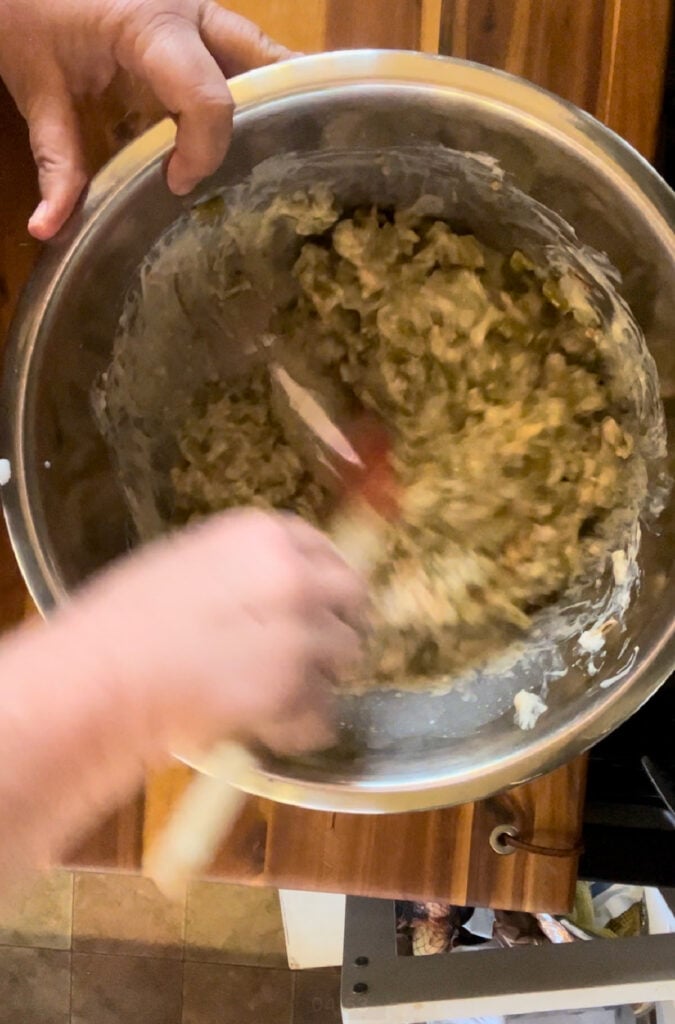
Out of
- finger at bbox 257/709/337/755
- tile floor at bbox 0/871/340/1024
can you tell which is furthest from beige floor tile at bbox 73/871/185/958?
finger at bbox 257/709/337/755

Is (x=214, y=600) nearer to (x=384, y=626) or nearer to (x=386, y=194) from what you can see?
(x=384, y=626)

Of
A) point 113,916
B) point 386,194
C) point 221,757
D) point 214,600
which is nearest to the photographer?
point 214,600

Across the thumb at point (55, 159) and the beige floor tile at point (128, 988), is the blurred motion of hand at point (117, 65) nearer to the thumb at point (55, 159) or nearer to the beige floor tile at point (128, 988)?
the thumb at point (55, 159)

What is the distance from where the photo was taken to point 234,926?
1.65 metres

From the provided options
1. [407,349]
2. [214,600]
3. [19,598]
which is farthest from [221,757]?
[407,349]

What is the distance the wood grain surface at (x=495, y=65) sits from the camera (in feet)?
2.52

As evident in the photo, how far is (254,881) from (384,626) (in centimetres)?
27

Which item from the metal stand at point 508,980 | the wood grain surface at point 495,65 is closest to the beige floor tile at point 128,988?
the metal stand at point 508,980

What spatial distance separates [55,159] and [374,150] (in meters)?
0.25

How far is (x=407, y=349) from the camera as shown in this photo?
2.71 ft

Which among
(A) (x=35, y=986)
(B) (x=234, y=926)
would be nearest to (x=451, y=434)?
(B) (x=234, y=926)

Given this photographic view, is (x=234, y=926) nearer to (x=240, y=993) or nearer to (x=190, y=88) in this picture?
(x=240, y=993)

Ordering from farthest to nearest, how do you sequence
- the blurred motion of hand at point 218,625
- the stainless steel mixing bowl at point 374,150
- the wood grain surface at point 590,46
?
the wood grain surface at point 590,46, the stainless steel mixing bowl at point 374,150, the blurred motion of hand at point 218,625

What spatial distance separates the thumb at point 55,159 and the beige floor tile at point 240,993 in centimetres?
146
